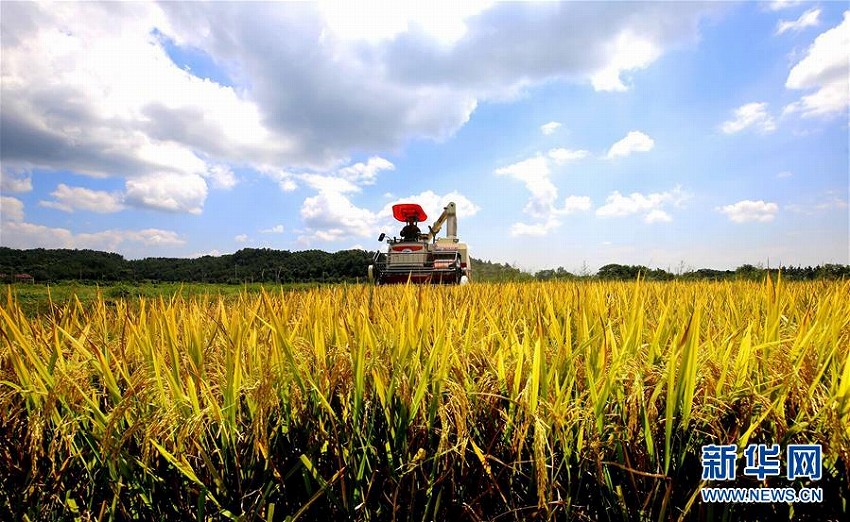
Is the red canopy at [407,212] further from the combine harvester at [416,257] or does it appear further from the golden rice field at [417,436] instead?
the golden rice field at [417,436]

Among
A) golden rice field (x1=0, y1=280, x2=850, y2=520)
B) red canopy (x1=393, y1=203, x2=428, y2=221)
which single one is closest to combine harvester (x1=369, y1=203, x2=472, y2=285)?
red canopy (x1=393, y1=203, x2=428, y2=221)

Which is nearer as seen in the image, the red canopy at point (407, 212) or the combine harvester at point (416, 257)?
the combine harvester at point (416, 257)

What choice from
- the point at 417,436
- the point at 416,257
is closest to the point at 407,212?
the point at 416,257

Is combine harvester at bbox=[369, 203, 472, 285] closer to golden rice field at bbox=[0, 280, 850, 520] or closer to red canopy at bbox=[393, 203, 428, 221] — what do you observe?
red canopy at bbox=[393, 203, 428, 221]

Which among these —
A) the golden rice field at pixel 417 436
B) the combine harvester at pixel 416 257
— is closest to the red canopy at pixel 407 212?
the combine harvester at pixel 416 257

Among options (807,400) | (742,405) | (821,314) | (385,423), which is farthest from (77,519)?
(821,314)

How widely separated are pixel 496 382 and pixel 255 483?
2.35 ft

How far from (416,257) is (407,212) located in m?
2.10

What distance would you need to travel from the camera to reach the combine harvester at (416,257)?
11781mm

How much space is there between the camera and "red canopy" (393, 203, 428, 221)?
14047 mm

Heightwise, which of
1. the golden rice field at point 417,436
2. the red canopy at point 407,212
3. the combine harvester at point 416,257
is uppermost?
the red canopy at point 407,212

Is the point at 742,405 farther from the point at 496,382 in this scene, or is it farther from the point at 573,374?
the point at 496,382

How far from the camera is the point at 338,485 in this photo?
108 centimetres

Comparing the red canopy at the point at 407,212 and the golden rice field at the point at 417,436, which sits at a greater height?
the red canopy at the point at 407,212
